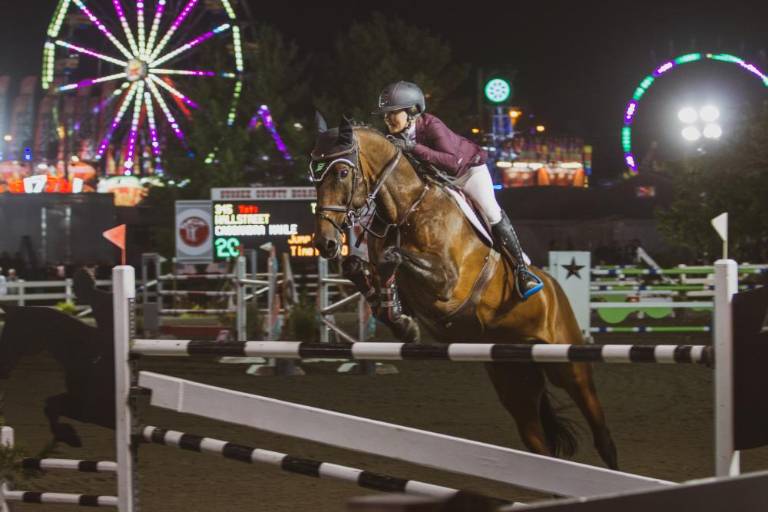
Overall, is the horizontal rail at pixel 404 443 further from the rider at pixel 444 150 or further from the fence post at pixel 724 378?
the rider at pixel 444 150

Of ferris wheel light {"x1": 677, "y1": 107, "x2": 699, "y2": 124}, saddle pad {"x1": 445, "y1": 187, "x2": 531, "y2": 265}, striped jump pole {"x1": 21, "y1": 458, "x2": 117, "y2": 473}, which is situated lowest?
striped jump pole {"x1": 21, "y1": 458, "x2": 117, "y2": 473}

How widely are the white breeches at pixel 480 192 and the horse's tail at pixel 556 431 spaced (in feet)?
3.53

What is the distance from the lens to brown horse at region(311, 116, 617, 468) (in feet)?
18.0

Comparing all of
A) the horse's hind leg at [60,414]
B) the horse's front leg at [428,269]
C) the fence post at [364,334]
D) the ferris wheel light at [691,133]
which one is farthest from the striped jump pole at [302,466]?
the ferris wheel light at [691,133]

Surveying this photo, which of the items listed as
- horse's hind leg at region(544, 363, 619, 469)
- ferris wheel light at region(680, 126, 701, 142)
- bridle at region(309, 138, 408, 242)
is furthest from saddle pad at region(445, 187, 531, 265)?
ferris wheel light at region(680, 126, 701, 142)

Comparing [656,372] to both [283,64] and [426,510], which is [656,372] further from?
[283,64]

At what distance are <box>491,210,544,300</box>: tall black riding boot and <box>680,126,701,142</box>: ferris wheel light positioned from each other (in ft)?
75.8

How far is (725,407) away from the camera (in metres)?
3.21

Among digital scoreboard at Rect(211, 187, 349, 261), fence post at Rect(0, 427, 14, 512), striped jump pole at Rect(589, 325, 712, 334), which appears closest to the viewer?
fence post at Rect(0, 427, 14, 512)

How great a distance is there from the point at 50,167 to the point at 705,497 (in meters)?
39.3

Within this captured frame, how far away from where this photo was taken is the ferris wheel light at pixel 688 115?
27.9 meters

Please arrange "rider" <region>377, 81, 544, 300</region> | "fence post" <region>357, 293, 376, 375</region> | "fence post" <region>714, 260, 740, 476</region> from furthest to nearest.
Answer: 1. "fence post" <region>357, 293, 376, 375</region>
2. "rider" <region>377, 81, 544, 300</region>
3. "fence post" <region>714, 260, 740, 476</region>

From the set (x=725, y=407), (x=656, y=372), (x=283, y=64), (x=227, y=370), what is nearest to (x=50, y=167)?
(x=283, y=64)

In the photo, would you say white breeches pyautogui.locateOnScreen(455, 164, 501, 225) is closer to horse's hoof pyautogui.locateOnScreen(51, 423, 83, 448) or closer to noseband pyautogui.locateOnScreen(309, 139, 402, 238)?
noseband pyautogui.locateOnScreen(309, 139, 402, 238)
